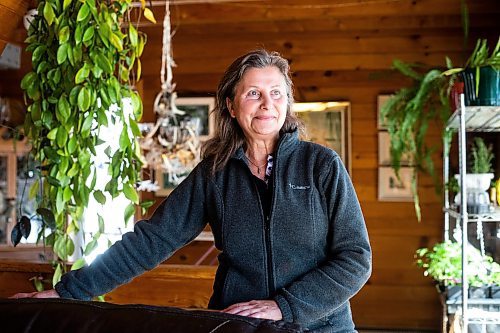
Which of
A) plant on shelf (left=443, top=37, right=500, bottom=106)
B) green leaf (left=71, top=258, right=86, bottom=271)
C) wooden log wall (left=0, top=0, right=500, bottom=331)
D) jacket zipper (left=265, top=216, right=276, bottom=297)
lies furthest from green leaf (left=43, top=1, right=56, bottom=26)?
wooden log wall (left=0, top=0, right=500, bottom=331)

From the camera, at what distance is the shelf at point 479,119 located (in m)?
3.09

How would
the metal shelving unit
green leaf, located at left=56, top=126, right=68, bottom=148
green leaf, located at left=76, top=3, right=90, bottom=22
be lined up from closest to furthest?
green leaf, located at left=76, top=3, right=90, bottom=22 < green leaf, located at left=56, top=126, right=68, bottom=148 < the metal shelving unit

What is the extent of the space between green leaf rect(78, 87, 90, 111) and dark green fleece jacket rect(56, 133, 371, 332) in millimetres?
445

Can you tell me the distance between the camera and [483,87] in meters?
3.10

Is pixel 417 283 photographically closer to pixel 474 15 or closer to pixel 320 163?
pixel 474 15

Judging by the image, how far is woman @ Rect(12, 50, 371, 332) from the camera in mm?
1575

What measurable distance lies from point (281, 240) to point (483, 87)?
181 centimetres

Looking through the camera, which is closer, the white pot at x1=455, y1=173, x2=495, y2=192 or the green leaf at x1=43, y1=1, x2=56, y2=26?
the green leaf at x1=43, y1=1, x2=56, y2=26

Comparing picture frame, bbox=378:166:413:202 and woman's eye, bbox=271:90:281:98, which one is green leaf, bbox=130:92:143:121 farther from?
picture frame, bbox=378:166:413:202

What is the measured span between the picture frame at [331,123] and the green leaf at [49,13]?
3583 millimetres

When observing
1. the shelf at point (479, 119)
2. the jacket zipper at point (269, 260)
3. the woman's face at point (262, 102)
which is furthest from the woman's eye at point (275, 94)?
the shelf at point (479, 119)

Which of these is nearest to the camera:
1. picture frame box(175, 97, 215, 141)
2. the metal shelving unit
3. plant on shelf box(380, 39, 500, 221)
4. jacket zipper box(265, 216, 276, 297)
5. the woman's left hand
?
the woman's left hand

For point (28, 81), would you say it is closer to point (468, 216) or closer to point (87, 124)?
point (87, 124)

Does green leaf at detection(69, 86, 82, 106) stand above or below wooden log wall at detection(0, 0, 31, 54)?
below
